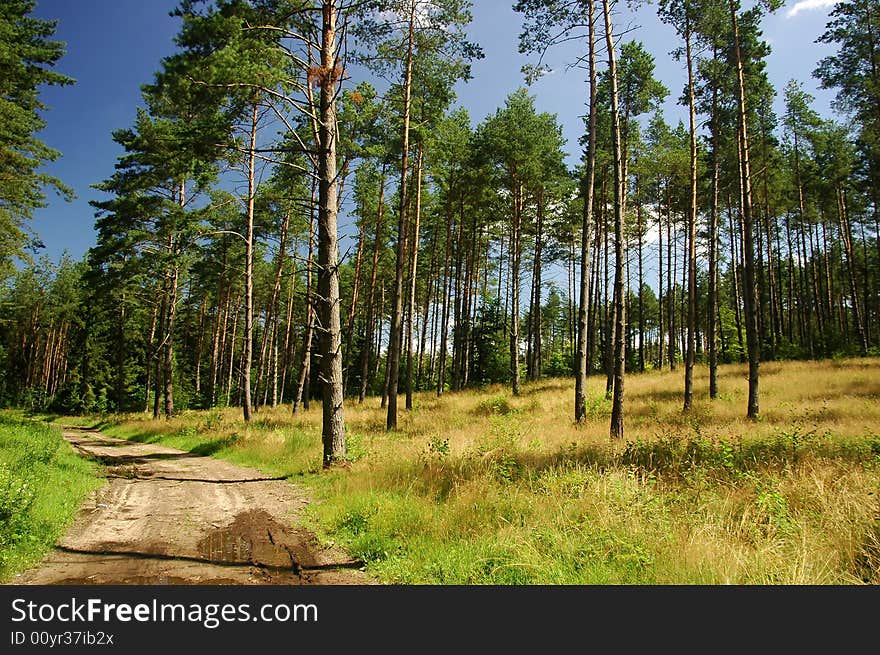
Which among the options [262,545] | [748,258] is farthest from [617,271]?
[262,545]

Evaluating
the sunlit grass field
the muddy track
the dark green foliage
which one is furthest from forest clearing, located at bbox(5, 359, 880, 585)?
the dark green foliage

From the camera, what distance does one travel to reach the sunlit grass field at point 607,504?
12.3 feet

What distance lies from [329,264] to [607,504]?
6.75m

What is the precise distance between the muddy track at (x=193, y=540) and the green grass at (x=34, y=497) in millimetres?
173

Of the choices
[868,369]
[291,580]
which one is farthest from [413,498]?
[868,369]

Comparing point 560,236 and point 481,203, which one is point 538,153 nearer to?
point 481,203

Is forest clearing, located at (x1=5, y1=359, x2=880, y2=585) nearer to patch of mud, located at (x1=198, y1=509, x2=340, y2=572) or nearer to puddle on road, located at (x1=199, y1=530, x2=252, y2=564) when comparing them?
patch of mud, located at (x1=198, y1=509, x2=340, y2=572)

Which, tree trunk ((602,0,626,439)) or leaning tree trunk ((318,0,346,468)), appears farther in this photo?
tree trunk ((602,0,626,439))

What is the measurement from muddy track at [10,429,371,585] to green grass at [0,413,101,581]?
173 mm

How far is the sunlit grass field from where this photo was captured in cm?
375

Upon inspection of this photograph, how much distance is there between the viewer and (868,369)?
18188 millimetres

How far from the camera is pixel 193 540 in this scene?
5.12 m

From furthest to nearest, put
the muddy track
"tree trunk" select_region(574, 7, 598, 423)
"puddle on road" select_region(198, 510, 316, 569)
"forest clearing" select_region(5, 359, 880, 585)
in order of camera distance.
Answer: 1. "tree trunk" select_region(574, 7, 598, 423)
2. "puddle on road" select_region(198, 510, 316, 569)
3. the muddy track
4. "forest clearing" select_region(5, 359, 880, 585)

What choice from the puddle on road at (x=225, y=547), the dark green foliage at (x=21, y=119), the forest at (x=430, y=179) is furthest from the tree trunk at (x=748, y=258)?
the dark green foliage at (x=21, y=119)
